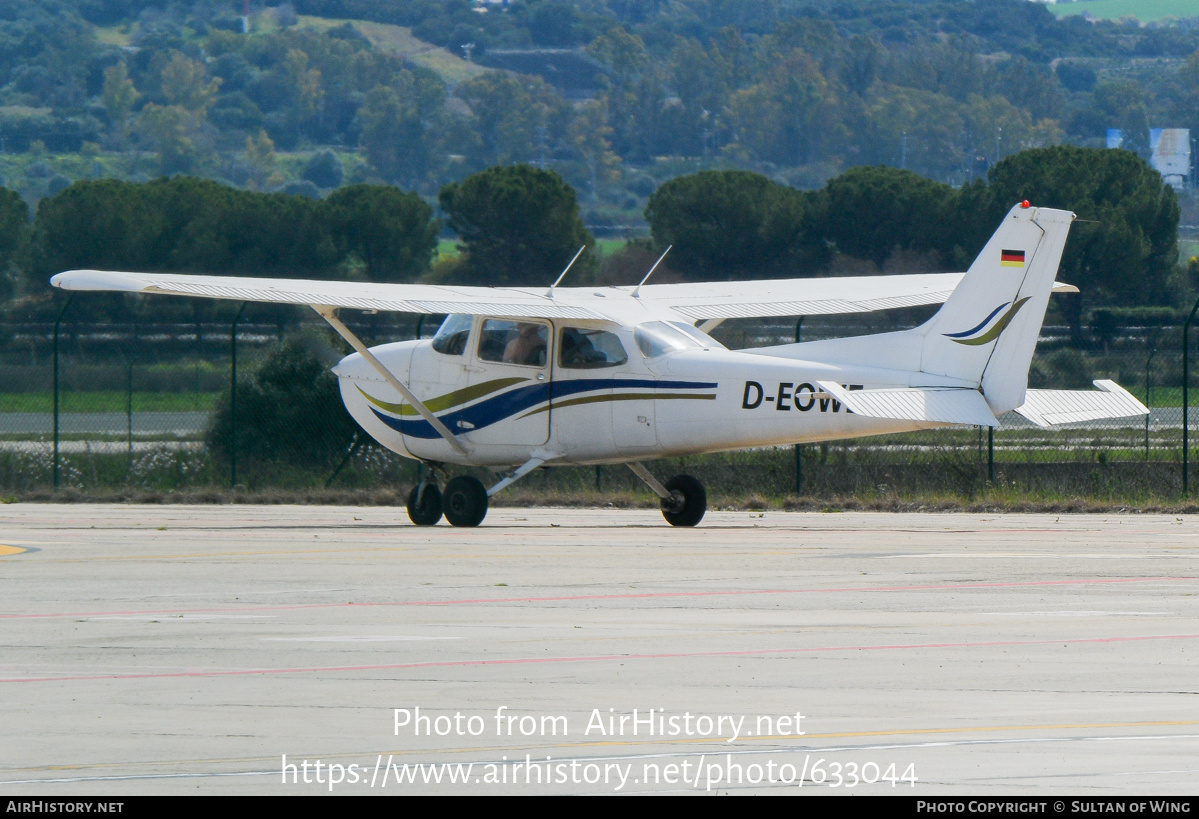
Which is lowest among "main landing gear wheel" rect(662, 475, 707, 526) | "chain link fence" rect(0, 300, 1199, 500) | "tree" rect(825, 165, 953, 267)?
"tree" rect(825, 165, 953, 267)

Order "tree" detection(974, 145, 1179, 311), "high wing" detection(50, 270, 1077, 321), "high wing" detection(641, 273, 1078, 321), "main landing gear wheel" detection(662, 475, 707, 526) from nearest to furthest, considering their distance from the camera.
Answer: "high wing" detection(50, 270, 1077, 321) < "main landing gear wheel" detection(662, 475, 707, 526) < "high wing" detection(641, 273, 1078, 321) < "tree" detection(974, 145, 1179, 311)

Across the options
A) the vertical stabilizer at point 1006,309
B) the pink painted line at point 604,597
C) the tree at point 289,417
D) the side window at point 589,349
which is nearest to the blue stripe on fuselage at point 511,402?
the side window at point 589,349

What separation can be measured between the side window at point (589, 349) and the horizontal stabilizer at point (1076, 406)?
12.0ft

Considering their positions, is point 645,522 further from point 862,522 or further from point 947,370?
point 947,370

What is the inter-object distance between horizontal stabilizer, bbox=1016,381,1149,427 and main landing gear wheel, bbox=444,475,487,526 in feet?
16.5

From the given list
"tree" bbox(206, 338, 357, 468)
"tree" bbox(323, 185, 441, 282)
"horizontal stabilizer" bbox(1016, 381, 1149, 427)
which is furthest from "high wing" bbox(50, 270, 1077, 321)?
"tree" bbox(323, 185, 441, 282)

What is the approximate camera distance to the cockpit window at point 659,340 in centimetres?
1520

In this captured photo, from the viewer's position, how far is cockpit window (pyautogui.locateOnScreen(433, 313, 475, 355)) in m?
16.2

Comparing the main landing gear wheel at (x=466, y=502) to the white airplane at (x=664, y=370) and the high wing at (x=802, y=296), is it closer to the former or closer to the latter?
the white airplane at (x=664, y=370)

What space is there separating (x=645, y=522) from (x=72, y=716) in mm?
10830

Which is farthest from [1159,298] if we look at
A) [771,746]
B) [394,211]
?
[771,746]

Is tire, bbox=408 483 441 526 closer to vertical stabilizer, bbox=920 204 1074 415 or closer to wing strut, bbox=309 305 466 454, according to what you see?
wing strut, bbox=309 305 466 454

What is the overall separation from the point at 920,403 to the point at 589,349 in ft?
11.1

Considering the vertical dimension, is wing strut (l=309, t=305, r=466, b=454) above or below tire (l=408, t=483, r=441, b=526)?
above
